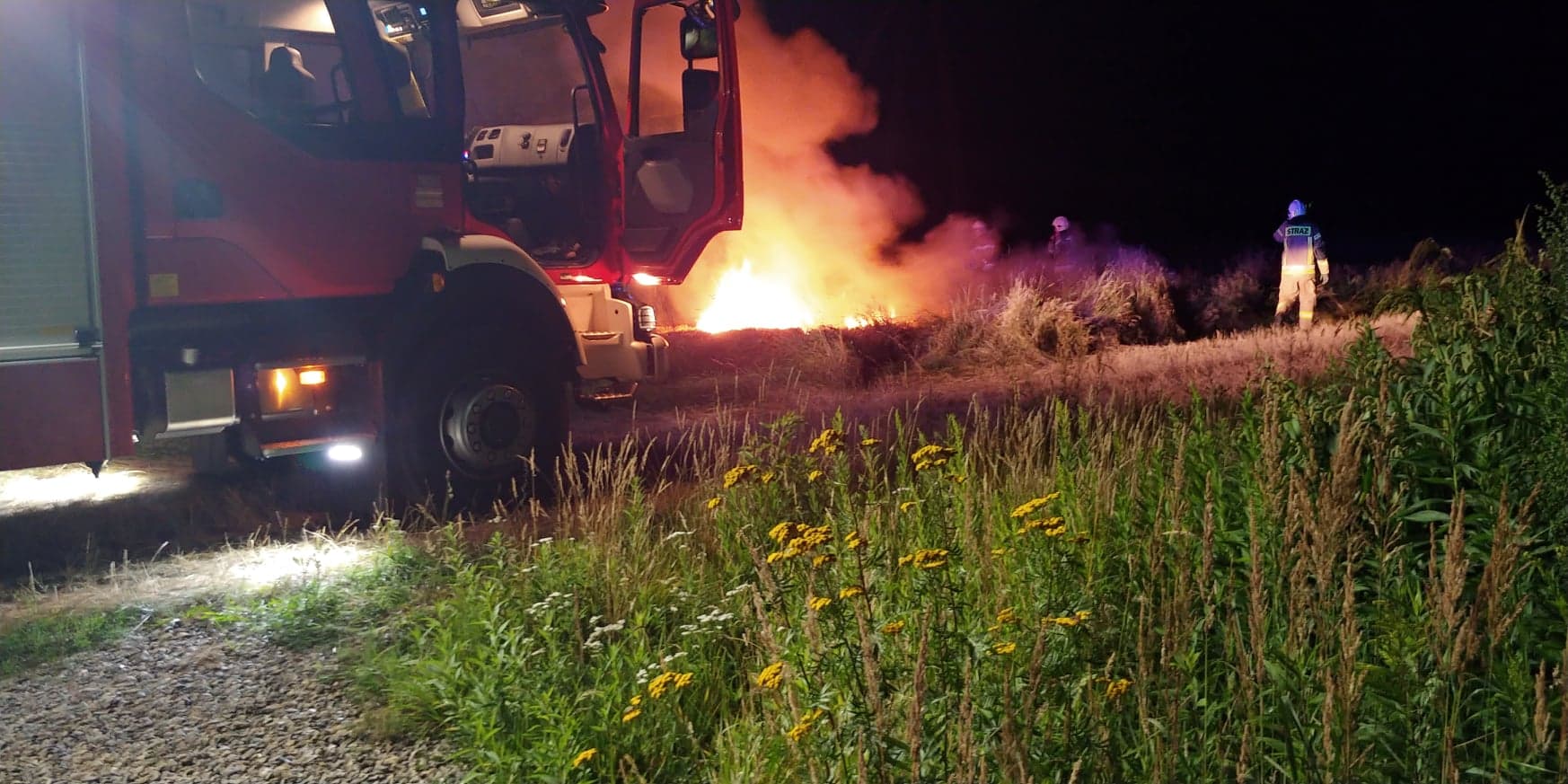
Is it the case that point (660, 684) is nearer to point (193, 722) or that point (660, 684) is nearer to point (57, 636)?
point (193, 722)

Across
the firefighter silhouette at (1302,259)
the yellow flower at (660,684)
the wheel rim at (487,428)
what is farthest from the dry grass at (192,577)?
the firefighter silhouette at (1302,259)

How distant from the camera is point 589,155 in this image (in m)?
8.52

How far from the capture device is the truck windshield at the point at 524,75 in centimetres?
843

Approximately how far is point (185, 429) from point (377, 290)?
1.22 meters

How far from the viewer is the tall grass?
9.31ft

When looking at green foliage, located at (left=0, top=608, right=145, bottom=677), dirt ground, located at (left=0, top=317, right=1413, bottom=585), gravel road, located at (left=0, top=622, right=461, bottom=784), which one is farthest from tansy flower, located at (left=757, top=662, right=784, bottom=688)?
green foliage, located at (left=0, top=608, right=145, bottom=677)

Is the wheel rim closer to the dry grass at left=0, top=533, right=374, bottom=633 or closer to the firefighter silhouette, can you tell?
the dry grass at left=0, top=533, right=374, bottom=633

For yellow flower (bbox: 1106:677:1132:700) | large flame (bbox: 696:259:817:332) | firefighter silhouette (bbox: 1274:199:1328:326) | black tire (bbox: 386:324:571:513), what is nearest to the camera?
yellow flower (bbox: 1106:677:1132:700)

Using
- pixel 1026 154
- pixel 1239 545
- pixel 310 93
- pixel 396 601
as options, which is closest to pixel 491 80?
pixel 310 93

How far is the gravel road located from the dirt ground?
1.40 m

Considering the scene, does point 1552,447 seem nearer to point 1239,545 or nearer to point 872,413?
point 1239,545

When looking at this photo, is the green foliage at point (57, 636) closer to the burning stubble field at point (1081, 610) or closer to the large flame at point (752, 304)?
the burning stubble field at point (1081, 610)

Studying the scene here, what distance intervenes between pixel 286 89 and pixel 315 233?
76cm

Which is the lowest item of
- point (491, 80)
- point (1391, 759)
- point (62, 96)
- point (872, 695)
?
point (1391, 759)
